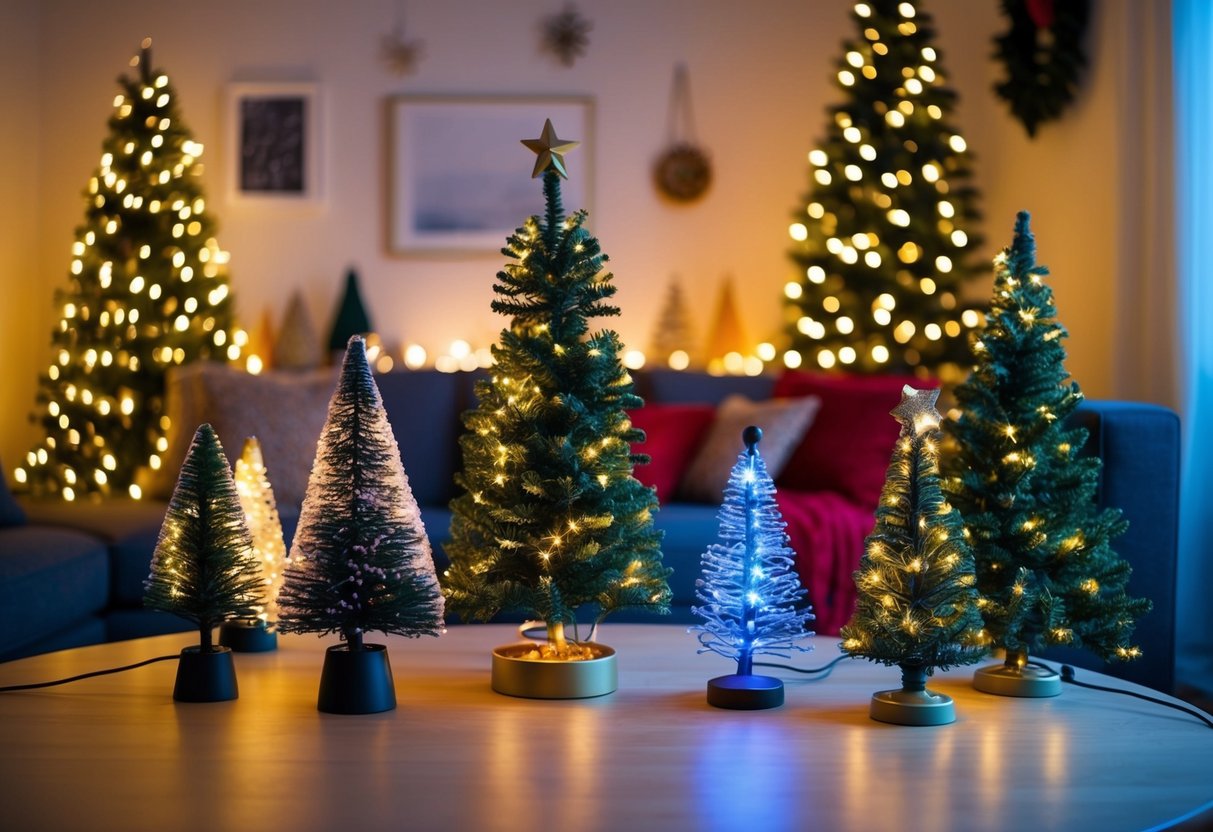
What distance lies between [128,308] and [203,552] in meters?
3.50

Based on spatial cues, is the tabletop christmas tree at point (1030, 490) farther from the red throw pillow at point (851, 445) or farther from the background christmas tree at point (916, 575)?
the red throw pillow at point (851, 445)

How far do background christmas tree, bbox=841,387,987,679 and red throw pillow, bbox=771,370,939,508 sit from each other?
2.21 metres

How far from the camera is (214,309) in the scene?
4969 mm

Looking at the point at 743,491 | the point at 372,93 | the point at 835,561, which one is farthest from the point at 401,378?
the point at 743,491

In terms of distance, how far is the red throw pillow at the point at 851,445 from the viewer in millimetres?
3801

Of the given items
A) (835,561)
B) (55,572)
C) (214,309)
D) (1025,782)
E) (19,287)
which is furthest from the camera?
(19,287)

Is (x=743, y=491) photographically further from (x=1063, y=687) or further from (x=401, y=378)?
(x=401, y=378)

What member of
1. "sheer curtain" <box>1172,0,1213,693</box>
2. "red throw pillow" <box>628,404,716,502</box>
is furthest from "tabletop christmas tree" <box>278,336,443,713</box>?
"sheer curtain" <box>1172,0,1213,693</box>

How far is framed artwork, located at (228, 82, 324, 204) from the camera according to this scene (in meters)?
5.54

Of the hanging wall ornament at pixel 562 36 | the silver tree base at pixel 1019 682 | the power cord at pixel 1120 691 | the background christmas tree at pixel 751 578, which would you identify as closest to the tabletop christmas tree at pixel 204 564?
the background christmas tree at pixel 751 578

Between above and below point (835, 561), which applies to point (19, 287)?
above

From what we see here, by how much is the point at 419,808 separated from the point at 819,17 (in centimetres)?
506

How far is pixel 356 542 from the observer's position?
150 cm

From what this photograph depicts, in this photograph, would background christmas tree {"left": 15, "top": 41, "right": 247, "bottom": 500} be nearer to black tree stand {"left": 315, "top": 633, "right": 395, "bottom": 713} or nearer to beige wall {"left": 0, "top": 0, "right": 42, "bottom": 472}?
beige wall {"left": 0, "top": 0, "right": 42, "bottom": 472}
